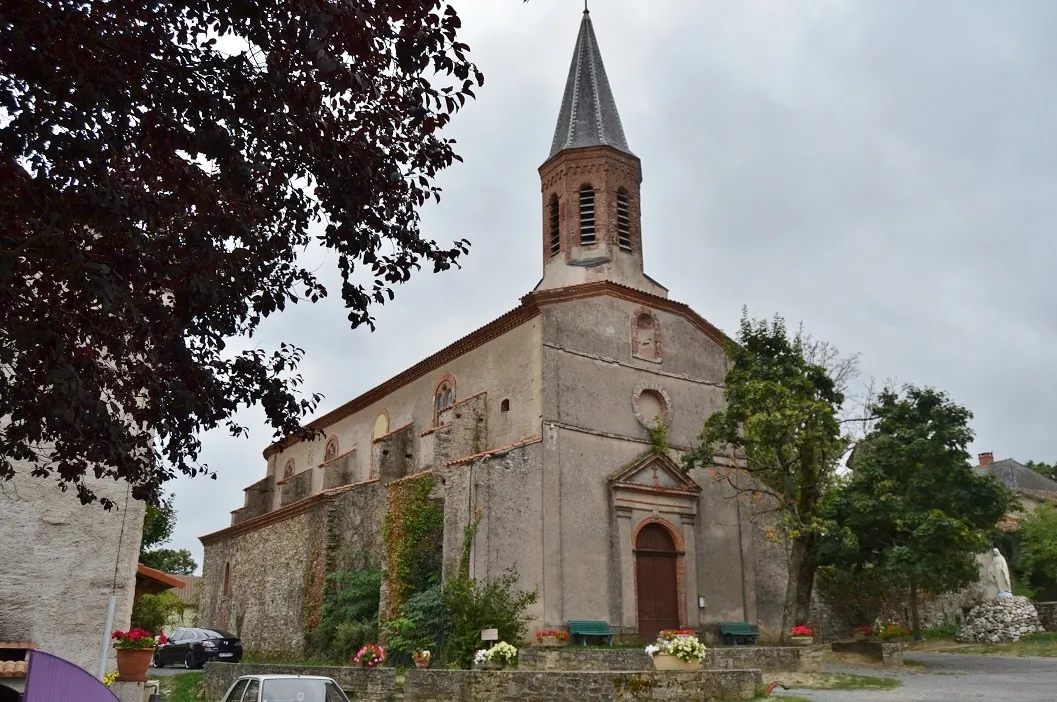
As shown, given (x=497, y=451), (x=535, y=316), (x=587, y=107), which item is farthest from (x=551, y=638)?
(x=587, y=107)

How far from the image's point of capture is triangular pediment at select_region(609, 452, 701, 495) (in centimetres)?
2308

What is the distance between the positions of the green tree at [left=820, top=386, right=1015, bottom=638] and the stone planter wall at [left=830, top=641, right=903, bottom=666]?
5.30 feet

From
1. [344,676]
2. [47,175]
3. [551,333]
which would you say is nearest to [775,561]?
[551,333]

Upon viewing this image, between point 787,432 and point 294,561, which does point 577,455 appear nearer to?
point 787,432

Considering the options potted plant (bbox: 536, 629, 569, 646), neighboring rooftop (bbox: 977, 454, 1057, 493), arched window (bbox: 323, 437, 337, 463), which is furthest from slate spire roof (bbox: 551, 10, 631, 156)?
neighboring rooftop (bbox: 977, 454, 1057, 493)

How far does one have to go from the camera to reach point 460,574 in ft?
66.7

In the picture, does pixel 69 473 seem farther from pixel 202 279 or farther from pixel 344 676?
pixel 344 676

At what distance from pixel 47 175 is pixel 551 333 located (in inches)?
709

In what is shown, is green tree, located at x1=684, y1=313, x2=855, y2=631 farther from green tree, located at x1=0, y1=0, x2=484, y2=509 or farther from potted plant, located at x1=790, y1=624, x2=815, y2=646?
green tree, located at x1=0, y1=0, x2=484, y2=509

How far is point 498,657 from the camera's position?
16.9 m

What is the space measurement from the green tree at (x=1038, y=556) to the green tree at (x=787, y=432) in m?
17.5

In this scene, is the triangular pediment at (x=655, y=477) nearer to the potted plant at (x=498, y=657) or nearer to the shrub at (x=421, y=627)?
the shrub at (x=421, y=627)

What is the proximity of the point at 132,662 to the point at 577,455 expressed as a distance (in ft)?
42.9

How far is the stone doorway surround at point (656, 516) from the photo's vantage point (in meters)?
22.4
